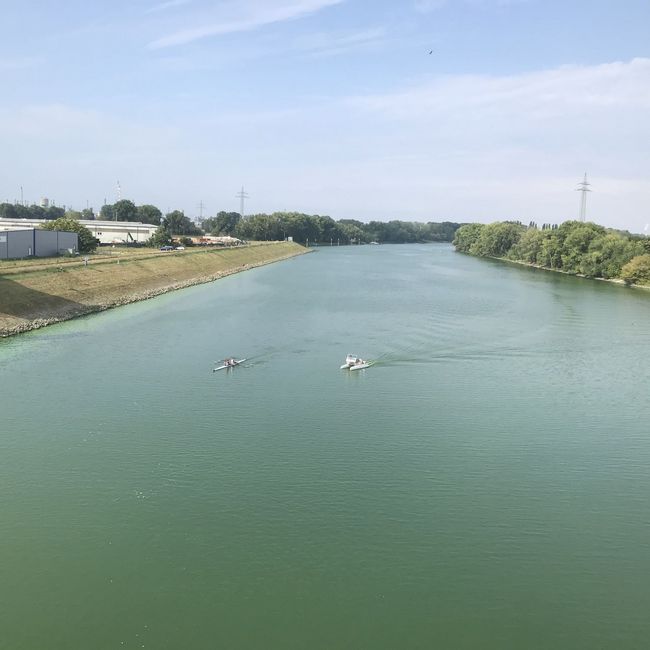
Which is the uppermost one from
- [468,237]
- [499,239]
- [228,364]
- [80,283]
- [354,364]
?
[468,237]

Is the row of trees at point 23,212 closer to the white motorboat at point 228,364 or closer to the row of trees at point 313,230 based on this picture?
the row of trees at point 313,230

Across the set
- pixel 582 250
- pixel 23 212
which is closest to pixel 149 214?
pixel 23 212

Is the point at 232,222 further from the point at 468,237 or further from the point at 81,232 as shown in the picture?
the point at 81,232

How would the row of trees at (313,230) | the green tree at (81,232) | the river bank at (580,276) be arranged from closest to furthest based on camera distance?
1. the green tree at (81,232)
2. the river bank at (580,276)
3. the row of trees at (313,230)

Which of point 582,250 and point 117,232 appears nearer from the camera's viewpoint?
point 582,250

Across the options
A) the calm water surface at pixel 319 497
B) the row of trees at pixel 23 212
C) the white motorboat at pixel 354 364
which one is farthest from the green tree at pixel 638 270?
the row of trees at pixel 23 212

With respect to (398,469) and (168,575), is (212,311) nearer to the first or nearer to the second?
(398,469)

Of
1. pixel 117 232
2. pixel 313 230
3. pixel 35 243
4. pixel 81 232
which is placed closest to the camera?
pixel 35 243
